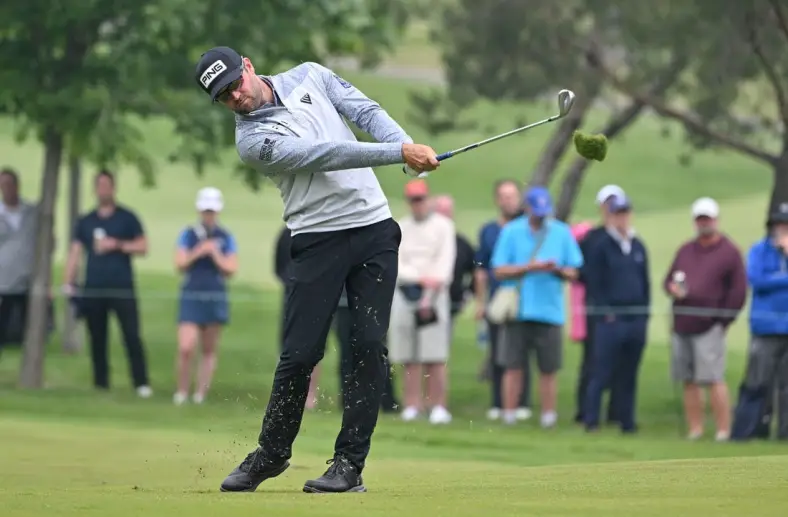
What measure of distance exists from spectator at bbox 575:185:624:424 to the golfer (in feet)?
25.7

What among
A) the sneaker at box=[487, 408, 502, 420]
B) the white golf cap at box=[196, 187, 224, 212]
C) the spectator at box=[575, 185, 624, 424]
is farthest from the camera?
the white golf cap at box=[196, 187, 224, 212]

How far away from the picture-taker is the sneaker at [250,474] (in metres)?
8.54

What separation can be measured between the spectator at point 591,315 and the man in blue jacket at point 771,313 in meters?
1.49

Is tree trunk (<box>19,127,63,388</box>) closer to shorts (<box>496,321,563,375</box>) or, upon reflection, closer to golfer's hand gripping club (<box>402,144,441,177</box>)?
shorts (<box>496,321,563,375</box>)

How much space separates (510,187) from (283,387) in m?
8.76

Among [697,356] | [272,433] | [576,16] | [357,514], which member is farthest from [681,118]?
[357,514]

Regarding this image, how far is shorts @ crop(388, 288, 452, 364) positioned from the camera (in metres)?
16.5

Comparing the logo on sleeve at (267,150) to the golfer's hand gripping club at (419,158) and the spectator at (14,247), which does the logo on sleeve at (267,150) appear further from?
the spectator at (14,247)

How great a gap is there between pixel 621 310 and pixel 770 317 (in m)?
1.55

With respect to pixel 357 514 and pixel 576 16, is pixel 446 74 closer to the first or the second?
pixel 576 16

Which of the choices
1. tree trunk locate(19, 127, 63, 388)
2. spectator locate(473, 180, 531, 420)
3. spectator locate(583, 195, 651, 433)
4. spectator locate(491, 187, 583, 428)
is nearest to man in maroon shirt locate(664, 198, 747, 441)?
spectator locate(583, 195, 651, 433)

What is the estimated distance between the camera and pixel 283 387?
8453 mm

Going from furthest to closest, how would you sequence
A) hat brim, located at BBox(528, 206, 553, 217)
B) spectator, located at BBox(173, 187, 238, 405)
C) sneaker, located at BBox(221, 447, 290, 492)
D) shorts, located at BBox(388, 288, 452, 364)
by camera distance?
spectator, located at BBox(173, 187, 238, 405)
shorts, located at BBox(388, 288, 452, 364)
hat brim, located at BBox(528, 206, 553, 217)
sneaker, located at BBox(221, 447, 290, 492)

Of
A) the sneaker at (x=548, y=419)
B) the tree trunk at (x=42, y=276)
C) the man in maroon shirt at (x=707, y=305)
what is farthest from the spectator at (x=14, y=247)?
the man in maroon shirt at (x=707, y=305)
